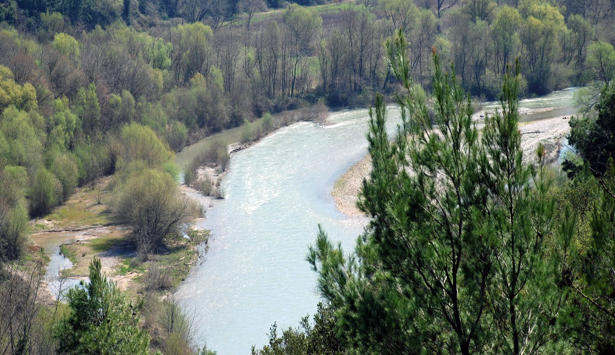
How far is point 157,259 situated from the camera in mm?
25109

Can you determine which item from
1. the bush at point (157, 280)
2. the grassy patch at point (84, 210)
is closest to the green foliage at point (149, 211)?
the bush at point (157, 280)

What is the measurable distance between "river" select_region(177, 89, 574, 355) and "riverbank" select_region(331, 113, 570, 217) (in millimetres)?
562

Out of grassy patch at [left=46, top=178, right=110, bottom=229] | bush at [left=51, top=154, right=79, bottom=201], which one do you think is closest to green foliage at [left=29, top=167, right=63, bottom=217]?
grassy patch at [left=46, top=178, right=110, bottom=229]

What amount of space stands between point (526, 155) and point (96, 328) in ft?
84.6

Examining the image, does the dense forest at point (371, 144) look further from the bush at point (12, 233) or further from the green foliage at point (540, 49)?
the green foliage at point (540, 49)

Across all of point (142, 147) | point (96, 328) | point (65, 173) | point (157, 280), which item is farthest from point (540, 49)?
point (96, 328)

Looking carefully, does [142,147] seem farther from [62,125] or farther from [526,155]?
[526,155]

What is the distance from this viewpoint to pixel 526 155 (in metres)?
32.6

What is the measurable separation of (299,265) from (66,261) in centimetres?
901

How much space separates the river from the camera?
20.8 m

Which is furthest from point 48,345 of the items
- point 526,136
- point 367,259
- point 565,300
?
point 526,136

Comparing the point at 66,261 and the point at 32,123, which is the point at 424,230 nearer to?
the point at 66,261

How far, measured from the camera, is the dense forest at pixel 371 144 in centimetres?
699

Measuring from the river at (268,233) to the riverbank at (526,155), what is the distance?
0.56 metres
